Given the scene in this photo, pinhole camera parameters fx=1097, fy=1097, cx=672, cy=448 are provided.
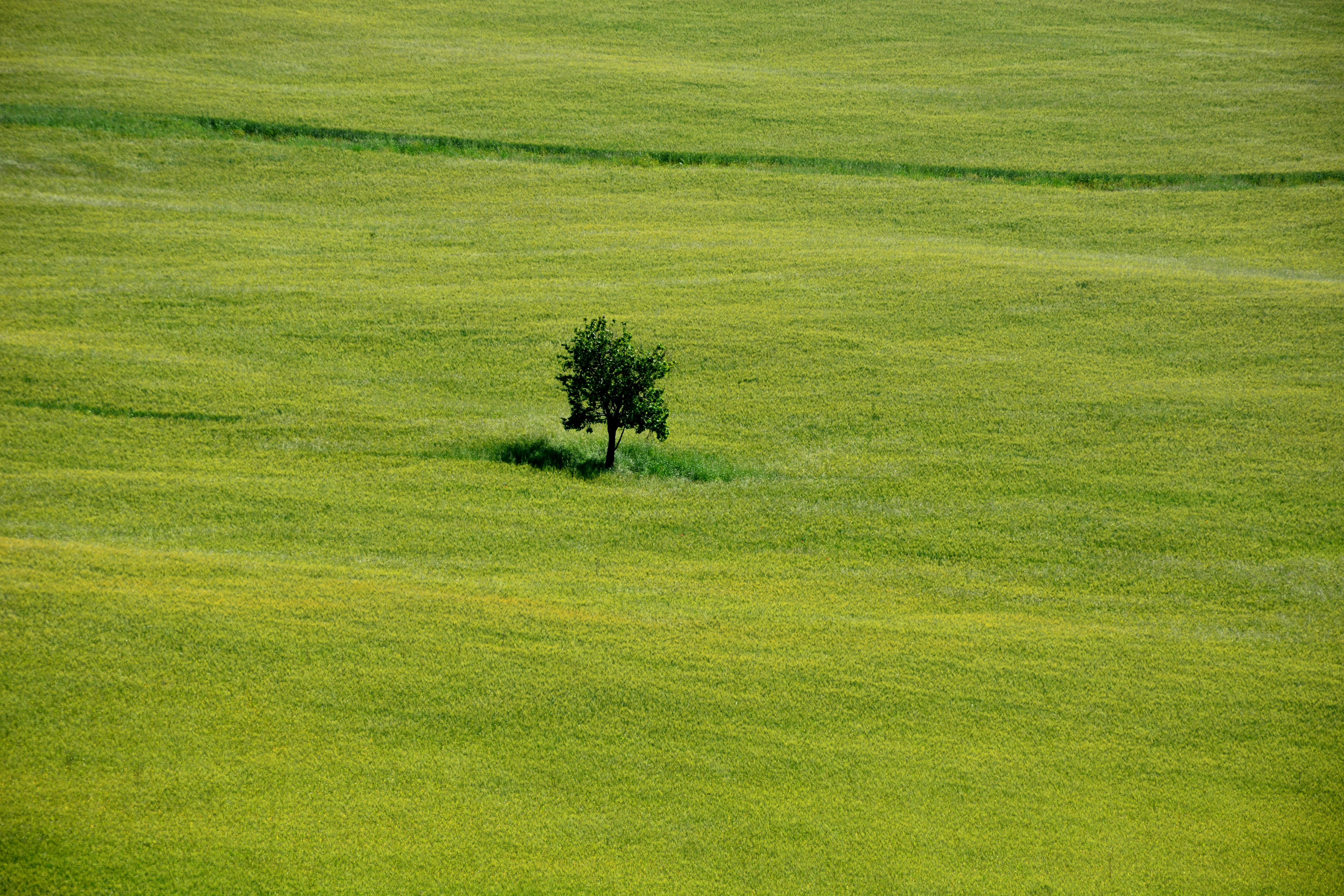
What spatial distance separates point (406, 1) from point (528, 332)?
51.1 m

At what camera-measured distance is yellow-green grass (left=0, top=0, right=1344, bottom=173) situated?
56281 millimetres

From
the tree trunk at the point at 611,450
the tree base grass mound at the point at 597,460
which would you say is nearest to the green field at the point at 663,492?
the tree base grass mound at the point at 597,460

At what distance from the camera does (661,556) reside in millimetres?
24375

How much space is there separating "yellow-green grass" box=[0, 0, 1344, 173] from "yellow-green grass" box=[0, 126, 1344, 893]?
31.9 feet

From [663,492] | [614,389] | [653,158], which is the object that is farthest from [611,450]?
[653,158]

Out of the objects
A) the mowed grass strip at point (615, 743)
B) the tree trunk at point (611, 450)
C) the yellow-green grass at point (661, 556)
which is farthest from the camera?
the tree trunk at point (611, 450)

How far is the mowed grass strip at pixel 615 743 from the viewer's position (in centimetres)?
1458

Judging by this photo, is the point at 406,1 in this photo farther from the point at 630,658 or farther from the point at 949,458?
the point at 630,658

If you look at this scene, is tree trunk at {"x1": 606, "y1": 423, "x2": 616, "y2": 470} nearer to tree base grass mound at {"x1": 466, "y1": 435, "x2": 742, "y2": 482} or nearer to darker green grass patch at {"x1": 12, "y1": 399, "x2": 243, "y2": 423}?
tree base grass mound at {"x1": 466, "y1": 435, "x2": 742, "y2": 482}

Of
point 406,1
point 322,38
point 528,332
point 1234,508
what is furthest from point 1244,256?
point 406,1

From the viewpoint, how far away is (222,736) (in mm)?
16422

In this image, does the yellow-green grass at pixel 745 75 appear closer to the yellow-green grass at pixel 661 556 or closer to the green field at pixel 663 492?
the green field at pixel 663 492

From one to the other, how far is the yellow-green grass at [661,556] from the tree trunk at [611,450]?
0.74 meters

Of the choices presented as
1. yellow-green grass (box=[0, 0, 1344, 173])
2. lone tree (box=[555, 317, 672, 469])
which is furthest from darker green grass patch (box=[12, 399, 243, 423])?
yellow-green grass (box=[0, 0, 1344, 173])
